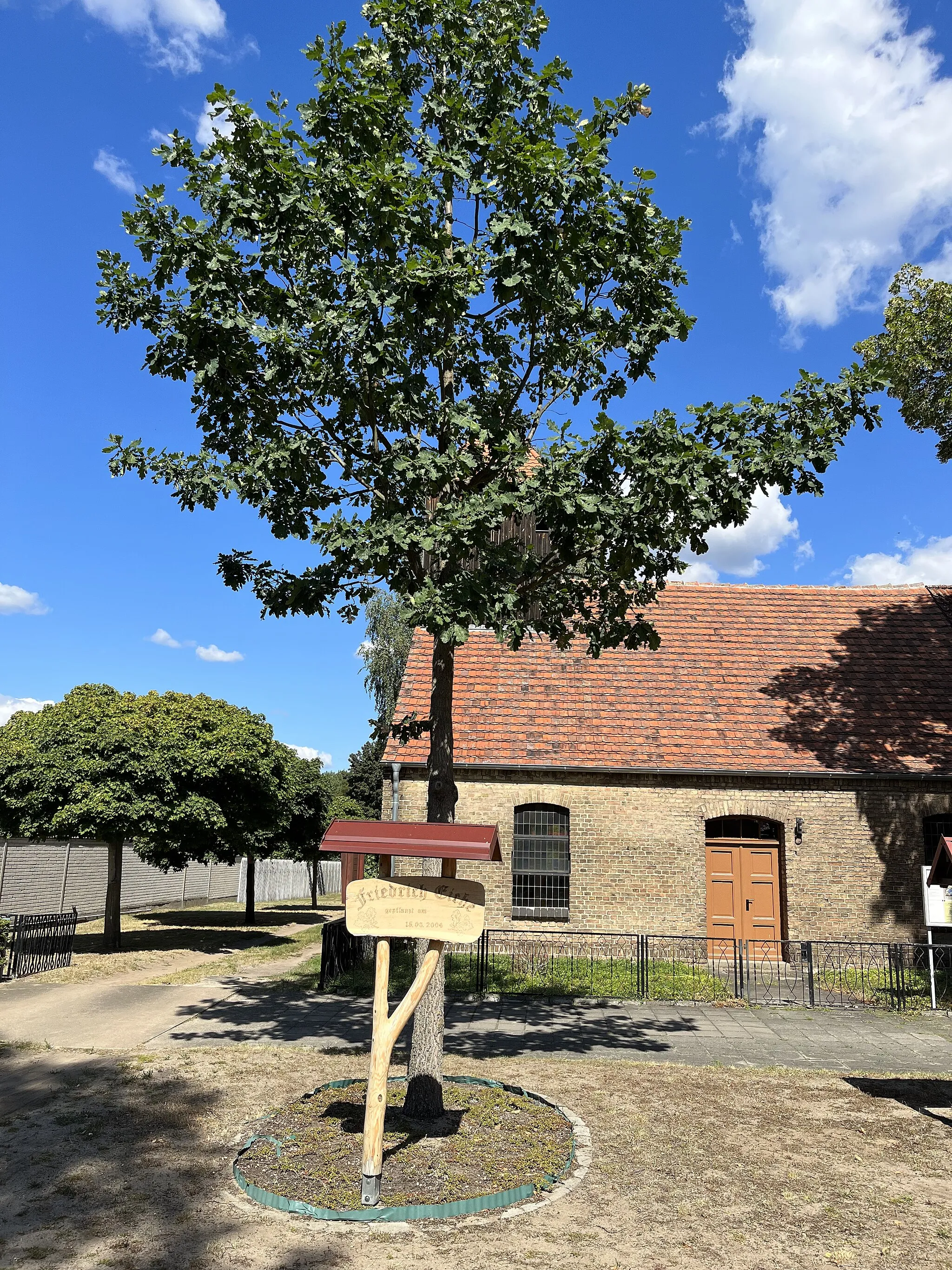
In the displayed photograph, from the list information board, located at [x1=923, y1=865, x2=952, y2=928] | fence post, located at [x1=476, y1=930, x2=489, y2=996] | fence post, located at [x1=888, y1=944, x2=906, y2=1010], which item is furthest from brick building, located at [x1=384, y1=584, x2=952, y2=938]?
information board, located at [x1=923, y1=865, x2=952, y2=928]

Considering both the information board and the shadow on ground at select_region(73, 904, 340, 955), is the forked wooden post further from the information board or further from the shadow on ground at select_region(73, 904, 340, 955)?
the shadow on ground at select_region(73, 904, 340, 955)

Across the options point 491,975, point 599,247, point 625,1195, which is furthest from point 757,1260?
point 491,975

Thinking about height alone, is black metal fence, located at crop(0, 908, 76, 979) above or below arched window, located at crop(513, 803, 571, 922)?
below

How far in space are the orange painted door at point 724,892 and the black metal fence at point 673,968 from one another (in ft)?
0.93

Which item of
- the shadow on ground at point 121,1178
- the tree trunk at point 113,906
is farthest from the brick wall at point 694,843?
the shadow on ground at point 121,1178

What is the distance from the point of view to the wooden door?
16.4 meters

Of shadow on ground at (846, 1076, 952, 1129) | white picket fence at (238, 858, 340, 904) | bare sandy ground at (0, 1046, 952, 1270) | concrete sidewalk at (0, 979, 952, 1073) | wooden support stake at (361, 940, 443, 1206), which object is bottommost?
white picket fence at (238, 858, 340, 904)

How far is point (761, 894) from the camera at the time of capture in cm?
1648

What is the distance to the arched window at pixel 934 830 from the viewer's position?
16.5 metres

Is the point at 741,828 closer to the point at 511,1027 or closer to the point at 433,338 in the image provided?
the point at 511,1027

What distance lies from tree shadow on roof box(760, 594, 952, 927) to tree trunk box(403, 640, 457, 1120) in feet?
35.7

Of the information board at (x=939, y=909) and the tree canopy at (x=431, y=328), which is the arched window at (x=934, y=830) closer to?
the information board at (x=939, y=909)

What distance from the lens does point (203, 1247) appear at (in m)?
4.96

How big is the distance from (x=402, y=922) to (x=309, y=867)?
38.4m
